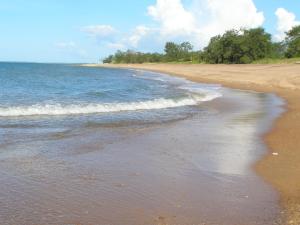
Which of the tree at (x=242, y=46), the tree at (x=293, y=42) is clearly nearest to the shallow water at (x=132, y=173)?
the tree at (x=293, y=42)

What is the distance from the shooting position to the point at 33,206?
5762 mm

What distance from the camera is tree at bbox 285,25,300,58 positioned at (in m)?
67.9

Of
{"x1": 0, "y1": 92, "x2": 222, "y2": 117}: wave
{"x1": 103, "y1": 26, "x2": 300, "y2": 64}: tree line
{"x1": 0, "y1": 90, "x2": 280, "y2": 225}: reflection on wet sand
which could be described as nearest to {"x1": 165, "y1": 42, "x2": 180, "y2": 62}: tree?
{"x1": 103, "y1": 26, "x2": 300, "y2": 64}: tree line

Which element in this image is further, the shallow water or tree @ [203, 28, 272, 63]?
tree @ [203, 28, 272, 63]

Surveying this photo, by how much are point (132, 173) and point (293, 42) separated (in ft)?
221

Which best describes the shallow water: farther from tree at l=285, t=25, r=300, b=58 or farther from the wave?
tree at l=285, t=25, r=300, b=58

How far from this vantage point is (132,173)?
7.54 metres

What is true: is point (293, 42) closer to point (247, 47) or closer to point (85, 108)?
point (247, 47)

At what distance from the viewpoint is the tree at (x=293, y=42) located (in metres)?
67.9

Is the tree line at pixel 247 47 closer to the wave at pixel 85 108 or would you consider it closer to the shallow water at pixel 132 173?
the wave at pixel 85 108

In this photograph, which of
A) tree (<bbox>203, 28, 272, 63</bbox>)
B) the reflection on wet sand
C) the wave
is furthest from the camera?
tree (<bbox>203, 28, 272, 63</bbox>)

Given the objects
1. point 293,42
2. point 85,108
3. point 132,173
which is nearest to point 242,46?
point 293,42

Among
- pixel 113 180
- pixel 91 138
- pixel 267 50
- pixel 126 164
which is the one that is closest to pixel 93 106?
pixel 91 138

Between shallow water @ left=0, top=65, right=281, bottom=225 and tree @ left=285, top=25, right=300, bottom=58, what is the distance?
5817 centimetres
